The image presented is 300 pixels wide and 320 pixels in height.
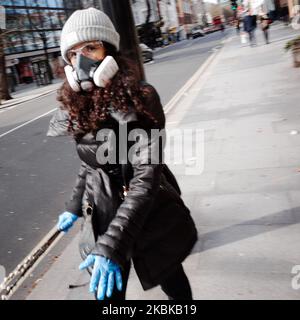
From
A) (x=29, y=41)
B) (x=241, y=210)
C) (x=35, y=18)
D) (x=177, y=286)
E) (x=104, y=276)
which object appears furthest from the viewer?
(x=29, y=41)

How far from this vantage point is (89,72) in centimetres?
170

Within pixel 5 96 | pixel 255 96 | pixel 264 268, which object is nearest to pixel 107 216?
pixel 264 268

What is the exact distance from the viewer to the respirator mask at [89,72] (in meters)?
1.64

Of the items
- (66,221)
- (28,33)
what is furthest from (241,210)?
(28,33)

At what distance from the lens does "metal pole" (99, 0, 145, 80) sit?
289 cm

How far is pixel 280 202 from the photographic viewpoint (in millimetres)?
3666

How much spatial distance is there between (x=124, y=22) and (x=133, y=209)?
1928 mm

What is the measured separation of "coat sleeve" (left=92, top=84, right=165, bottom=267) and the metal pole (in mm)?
1519

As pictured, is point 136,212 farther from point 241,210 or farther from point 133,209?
point 241,210

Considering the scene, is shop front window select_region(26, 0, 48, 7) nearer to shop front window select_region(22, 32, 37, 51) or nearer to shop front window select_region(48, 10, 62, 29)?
shop front window select_region(48, 10, 62, 29)

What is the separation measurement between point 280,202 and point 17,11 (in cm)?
3689

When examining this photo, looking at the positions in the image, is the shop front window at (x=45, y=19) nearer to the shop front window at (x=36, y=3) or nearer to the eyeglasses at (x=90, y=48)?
the shop front window at (x=36, y=3)

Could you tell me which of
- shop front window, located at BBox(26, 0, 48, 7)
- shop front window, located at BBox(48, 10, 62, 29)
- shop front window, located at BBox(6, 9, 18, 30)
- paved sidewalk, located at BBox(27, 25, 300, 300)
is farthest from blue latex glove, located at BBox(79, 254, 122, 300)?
shop front window, located at BBox(48, 10, 62, 29)
